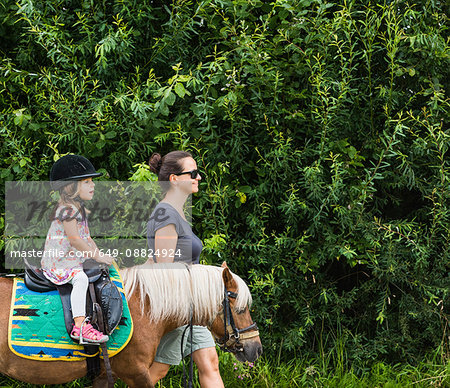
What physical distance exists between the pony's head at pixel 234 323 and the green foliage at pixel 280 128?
93cm

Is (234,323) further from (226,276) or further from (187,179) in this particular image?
(187,179)

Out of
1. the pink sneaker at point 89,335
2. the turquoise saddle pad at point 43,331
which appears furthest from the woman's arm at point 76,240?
the pink sneaker at point 89,335

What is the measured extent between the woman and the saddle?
352 mm

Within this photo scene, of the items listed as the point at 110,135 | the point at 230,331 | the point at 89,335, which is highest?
the point at 110,135

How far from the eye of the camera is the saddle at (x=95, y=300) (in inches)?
117

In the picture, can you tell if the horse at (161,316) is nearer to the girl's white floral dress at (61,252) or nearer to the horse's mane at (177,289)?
the horse's mane at (177,289)

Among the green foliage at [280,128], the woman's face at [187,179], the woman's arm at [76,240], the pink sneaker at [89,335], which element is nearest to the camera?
the pink sneaker at [89,335]

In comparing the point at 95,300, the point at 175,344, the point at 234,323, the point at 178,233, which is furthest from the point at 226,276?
the point at 95,300

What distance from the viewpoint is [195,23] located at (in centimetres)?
463

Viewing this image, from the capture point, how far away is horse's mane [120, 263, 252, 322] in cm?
318

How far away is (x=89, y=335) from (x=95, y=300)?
8.5 inches

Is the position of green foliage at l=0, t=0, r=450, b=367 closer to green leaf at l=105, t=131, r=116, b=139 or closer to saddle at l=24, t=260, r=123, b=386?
green leaf at l=105, t=131, r=116, b=139

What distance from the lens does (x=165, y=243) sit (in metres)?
3.18

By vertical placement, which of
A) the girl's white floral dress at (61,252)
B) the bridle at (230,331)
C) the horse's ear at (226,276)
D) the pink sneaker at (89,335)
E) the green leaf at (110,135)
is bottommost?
the bridle at (230,331)
